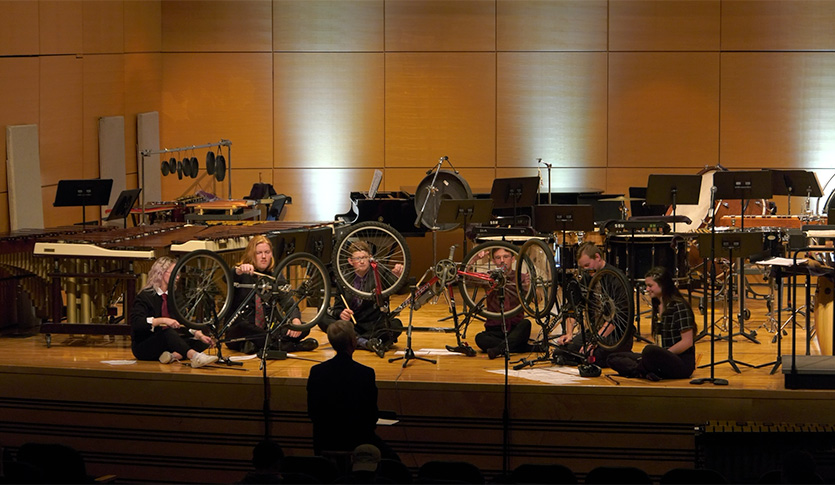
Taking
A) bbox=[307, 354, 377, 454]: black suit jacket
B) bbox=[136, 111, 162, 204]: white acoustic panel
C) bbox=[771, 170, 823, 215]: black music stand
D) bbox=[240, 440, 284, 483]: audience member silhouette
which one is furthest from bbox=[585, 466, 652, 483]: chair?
bbox=[136, 111, 162, 204]: white acoustic panel

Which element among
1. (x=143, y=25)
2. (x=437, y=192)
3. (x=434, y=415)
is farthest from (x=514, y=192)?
(x=143, y=25)

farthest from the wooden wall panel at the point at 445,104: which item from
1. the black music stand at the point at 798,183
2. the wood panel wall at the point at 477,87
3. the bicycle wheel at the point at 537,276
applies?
the bicycle wheel at the point at 537,276

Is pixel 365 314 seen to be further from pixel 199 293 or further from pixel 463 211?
pixel 199 293

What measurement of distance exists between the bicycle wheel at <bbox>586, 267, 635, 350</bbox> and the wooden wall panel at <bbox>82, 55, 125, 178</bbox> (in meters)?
6.05

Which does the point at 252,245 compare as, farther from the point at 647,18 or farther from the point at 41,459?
the point at 647,18

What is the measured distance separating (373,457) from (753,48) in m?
8.67

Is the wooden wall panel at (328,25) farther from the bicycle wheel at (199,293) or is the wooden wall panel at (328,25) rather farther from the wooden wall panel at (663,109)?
the bicycle wheel at (199,293)

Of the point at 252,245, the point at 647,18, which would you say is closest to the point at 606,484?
the point at 252,245

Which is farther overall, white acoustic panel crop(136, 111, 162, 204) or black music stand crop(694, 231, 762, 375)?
white acoustic panel crop(136, 111, 162, 204)

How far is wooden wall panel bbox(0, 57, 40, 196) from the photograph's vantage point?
9.01 metres

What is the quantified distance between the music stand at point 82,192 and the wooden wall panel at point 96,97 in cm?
192

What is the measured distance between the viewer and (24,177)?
9.19 metres

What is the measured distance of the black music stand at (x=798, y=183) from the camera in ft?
29.2

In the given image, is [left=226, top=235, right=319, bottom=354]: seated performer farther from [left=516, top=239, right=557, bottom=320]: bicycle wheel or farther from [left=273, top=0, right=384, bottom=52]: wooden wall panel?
[left=273, top=0, right=384, bottom=52]: wooden wall panel
